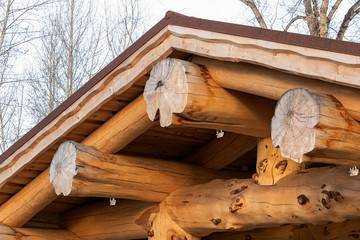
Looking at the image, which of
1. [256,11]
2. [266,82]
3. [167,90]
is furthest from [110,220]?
[256,11]

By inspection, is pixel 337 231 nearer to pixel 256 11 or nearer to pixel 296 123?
pixel 296 123

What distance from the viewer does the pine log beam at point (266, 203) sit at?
12.6ft

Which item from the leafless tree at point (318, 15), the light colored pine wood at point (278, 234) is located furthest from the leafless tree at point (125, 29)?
the light colored pine wood at point (278, 234)

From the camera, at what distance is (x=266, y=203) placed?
14.1ft

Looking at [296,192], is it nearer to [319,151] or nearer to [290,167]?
[290,167]

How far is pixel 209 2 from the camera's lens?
22.8m

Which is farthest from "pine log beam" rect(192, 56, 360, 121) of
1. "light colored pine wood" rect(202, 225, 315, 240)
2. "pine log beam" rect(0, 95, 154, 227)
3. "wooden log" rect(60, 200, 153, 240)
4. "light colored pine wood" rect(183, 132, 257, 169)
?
"light colored pine wood" rect(202, 225, 315, 240)

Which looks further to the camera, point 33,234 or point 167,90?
point 33,234

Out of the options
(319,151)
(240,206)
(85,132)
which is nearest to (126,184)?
(85,132)

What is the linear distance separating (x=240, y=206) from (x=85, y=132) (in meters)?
1.60

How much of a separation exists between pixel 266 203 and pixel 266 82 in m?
0.98

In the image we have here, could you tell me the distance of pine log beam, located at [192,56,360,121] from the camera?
3391 mm

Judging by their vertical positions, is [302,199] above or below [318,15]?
below

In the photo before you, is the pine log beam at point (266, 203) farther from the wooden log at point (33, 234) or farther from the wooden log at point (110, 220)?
the wooden log at point (33, 234)
